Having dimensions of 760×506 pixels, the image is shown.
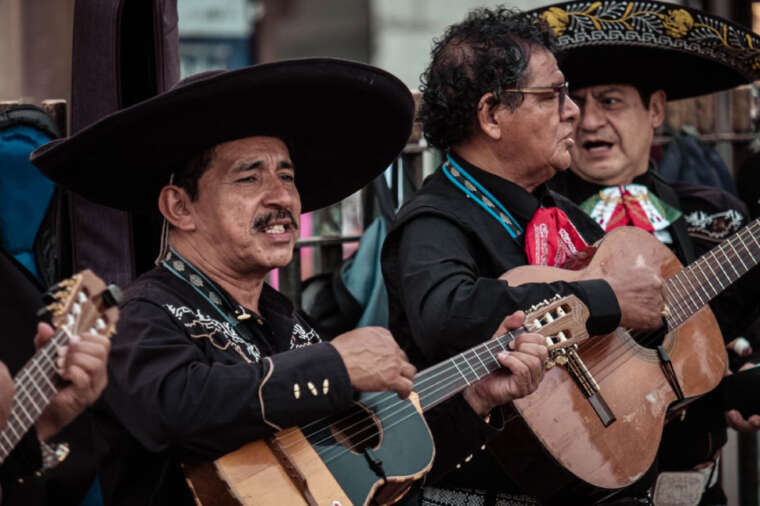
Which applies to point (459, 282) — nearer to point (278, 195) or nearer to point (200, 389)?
point (278, 195)

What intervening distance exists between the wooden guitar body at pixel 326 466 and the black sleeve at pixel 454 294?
15.8 inches

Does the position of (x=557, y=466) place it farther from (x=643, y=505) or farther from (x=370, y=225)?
(x=370, y=225)

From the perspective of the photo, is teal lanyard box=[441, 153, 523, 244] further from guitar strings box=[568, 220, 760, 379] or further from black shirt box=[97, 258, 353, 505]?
black shirt box=[97, 258, 353, 505]

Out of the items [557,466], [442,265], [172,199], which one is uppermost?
[172,199]

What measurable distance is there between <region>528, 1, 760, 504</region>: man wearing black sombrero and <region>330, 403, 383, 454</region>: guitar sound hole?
1.87 metres

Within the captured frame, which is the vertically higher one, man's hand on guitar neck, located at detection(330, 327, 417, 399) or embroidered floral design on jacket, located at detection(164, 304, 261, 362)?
embroidered floral design on jacket, located at detection(164, 304, 261, 362)

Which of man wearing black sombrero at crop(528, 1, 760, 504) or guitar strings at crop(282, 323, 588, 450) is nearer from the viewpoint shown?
guitar strings at crop(282, 323, 588, 450)

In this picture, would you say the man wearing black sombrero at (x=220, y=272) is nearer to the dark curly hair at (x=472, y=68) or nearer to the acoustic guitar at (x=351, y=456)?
Result: the acoustic guitar at (x=351, y=456)

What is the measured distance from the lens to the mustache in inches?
123

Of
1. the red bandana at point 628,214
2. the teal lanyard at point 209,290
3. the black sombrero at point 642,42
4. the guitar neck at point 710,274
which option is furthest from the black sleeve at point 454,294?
the black sombrero at point 642,42

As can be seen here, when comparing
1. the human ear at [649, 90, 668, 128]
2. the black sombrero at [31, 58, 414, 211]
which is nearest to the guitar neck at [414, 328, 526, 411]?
the black sombrero at [31, 58, 414, 211]

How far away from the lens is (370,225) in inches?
194

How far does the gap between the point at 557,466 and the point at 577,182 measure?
1.68 metres

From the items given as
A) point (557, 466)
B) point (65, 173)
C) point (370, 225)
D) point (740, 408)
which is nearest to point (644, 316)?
point (557, 466)
